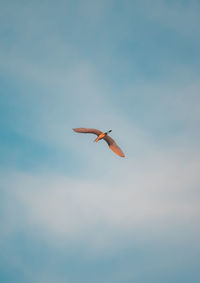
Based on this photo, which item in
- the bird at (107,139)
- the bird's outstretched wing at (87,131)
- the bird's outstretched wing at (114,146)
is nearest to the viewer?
the bird's outstretched wing at (87,131)

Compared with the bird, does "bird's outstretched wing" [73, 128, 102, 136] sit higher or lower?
higher

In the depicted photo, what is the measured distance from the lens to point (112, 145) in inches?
2881

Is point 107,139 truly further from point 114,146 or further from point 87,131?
point 87,131

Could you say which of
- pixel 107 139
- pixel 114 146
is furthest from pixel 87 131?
pixel 114 146

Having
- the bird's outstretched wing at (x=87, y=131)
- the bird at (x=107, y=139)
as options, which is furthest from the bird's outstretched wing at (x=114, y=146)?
the bird's outstretched wing at (x=87, y=131)

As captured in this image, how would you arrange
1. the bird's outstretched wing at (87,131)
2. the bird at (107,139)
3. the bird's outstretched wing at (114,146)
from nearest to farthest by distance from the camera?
the bird's outstretched wing at (87,131) < the bird at (107,139) < the bird's outstretched wing at (114,146)

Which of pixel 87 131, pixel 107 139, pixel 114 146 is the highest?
pixel 87 131

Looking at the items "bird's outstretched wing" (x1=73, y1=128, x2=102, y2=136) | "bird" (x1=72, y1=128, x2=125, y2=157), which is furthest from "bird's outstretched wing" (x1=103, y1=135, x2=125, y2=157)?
"bird's outstretched wing" (x1=73, y1=128, x2=102, y2=136)

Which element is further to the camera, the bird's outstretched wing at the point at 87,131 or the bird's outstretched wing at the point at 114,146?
the bird's outstretched wing at the point at 114,146

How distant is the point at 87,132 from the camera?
69125 millimetres

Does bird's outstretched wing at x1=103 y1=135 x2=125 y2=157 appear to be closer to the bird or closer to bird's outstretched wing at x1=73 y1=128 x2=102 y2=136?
the bird

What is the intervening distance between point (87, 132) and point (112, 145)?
7.55m

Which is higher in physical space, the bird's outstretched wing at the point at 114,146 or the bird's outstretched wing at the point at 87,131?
the bird's outstretched wing at the point at 87,131

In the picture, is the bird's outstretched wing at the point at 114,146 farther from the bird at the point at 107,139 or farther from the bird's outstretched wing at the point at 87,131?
the bird's outstretched wing at the point at 87,131
